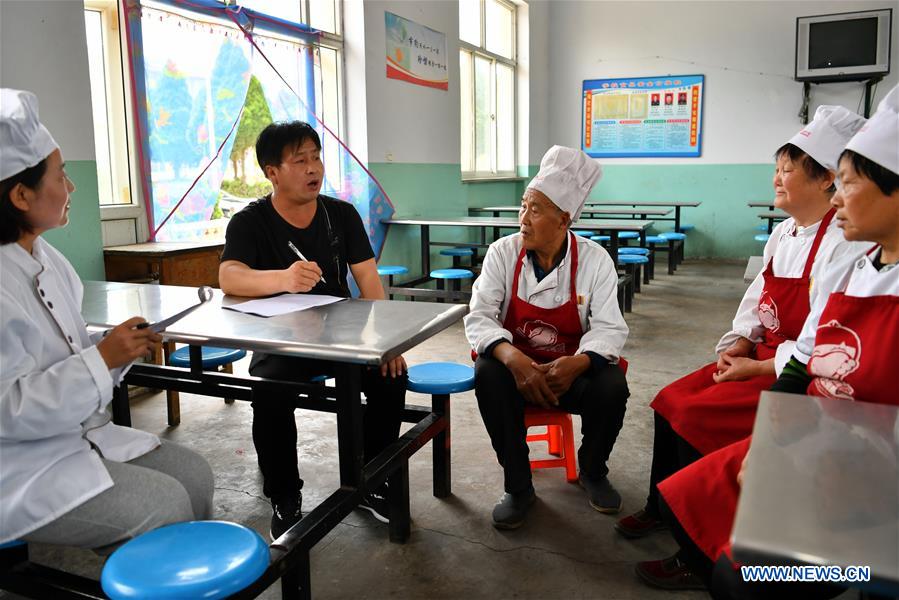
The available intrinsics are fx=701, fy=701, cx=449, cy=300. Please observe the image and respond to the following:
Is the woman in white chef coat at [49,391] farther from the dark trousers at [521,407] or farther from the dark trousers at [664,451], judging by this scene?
the dark trousers at [664,451]

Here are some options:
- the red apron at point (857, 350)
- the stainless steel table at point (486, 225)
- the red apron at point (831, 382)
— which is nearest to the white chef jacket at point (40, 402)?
the red apron at point (831, 382)

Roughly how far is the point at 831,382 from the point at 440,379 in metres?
1.20

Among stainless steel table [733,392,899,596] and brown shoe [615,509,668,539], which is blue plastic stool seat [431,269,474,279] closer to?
brown shoe [615,509,668,539]

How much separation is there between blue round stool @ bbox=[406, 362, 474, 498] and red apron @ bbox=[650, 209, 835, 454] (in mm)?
612

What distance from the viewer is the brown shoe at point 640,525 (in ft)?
6.49

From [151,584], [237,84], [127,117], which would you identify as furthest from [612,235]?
[151,584]

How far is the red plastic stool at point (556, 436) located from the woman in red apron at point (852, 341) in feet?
2.78

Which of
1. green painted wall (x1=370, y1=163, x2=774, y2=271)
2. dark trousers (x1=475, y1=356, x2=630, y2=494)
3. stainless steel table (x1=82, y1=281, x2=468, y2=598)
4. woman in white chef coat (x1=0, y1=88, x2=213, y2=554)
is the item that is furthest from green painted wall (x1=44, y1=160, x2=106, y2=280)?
green painted wall (x1=370, y1=163, x2=774, y2=271)

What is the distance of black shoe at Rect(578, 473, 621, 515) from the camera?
A: 212 centimetres

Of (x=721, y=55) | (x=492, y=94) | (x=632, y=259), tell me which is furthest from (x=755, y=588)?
(x=721, y=55)

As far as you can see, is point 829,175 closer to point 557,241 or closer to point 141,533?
point 557,241

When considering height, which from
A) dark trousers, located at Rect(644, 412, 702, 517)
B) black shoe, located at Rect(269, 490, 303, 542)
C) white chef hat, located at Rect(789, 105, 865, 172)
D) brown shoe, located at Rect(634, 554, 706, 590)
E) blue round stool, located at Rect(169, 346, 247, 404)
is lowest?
brown shoe, located at Rect(634, 554, 706, 590)

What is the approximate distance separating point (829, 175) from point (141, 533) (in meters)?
1.69

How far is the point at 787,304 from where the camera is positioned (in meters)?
1.76
